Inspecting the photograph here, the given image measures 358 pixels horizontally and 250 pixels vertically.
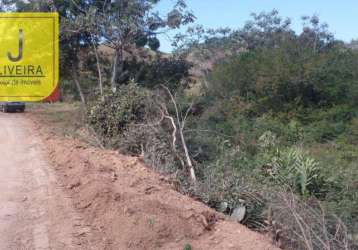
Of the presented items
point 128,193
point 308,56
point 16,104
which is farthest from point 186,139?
point 16,104

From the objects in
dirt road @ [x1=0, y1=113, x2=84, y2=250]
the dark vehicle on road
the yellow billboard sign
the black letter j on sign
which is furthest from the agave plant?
the dark vehicle on road

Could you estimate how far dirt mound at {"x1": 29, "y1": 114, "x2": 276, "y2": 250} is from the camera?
21.5ft

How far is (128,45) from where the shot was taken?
25500 millimetres

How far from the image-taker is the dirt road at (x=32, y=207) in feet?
21.4

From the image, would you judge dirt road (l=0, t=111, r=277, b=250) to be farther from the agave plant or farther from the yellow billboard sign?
the yellow billboard sign

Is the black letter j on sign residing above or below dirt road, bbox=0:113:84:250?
above

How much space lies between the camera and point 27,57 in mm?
18281

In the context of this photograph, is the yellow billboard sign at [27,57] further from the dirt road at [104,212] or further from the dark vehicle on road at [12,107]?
the dirt road at [104,212]

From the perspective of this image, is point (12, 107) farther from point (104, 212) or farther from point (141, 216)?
point (141, 216)

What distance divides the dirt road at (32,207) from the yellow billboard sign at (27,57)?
17.4 ft

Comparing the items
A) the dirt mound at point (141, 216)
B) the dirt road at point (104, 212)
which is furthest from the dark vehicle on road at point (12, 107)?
the dirt mound at point (141, 216)

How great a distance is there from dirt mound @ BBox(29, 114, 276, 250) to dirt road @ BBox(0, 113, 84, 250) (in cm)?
22

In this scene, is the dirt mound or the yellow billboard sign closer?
the dirt mound

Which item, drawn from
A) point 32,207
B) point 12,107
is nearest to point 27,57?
point 12,107
